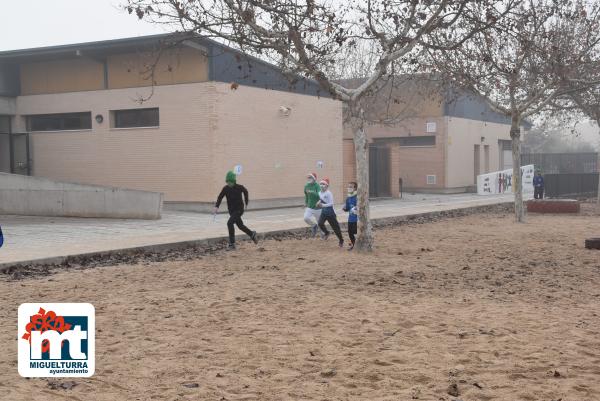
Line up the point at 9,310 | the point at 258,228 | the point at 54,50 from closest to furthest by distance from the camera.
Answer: the point at 9,310, the point at 258,228, the point at 54,50

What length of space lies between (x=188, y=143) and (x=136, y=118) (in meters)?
2.49

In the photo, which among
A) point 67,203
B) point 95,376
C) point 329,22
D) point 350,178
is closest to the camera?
point 95,376

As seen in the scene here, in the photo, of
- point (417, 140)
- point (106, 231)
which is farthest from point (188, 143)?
point (417, 140)

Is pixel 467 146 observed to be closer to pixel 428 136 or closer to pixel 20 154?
pixel 428 136

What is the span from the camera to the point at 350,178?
98.1ft

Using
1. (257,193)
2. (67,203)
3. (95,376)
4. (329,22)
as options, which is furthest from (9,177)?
(95,376)

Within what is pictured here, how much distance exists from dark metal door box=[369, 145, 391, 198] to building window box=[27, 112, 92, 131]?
12.9 meters

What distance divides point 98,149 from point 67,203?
4.52 m

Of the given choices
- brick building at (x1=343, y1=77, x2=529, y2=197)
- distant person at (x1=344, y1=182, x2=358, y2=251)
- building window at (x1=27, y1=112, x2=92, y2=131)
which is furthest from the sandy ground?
brick building at (x1=343, y1=77, x2=529, y2=197)

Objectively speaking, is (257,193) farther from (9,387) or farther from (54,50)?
(9,387)

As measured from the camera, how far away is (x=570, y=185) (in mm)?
32781

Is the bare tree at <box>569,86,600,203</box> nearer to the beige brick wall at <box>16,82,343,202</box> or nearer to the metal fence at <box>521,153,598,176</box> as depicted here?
the beige brick wall at <box>16,82,343,202</box>

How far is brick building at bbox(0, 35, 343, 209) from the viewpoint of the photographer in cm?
2233

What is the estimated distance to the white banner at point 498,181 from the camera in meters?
38.0
